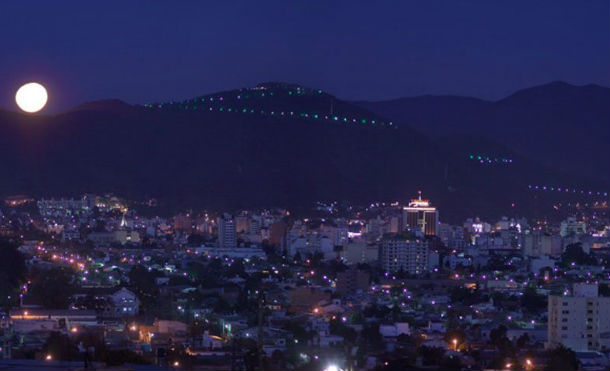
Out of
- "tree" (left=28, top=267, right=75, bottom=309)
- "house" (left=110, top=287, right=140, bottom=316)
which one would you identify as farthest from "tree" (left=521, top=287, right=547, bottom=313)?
"tree" (left=28, top=267, right=75, bottom=309)

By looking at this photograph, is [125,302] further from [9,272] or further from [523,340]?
[523,340]

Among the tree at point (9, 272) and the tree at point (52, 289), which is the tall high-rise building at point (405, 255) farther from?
the tree at point (52, 289)

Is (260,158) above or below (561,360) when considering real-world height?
above

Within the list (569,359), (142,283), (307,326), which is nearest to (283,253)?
(142,283)

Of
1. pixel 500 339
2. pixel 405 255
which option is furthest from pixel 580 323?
pixel 405 255

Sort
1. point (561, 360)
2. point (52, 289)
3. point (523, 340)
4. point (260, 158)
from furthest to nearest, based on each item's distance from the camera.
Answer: point (260, 158)
point (52, 289)
point (523, 340)
point (561, 360)

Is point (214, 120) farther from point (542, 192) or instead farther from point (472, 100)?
→ point (472, 100)

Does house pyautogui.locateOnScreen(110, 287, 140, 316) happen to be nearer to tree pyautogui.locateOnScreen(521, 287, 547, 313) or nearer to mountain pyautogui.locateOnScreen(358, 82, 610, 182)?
tree pyautogui.locateOnScreen(521, 287, 547, 313)
